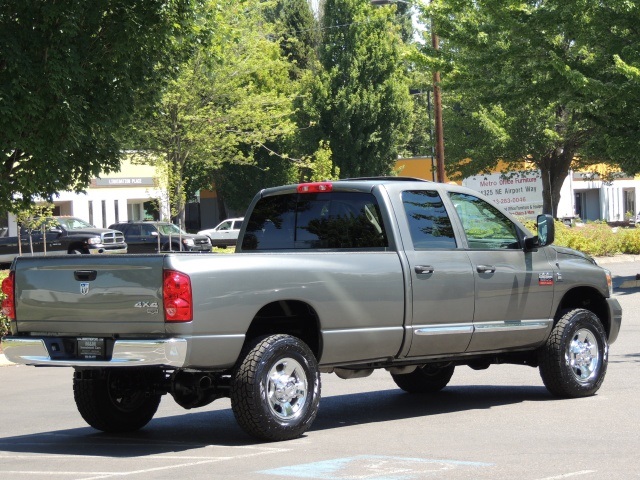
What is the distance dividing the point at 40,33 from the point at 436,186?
911 cm

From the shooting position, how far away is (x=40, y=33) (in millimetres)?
17141

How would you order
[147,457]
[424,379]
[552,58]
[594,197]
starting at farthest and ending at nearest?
1. [594,197]
2. [552,58]
3. [424,379]
4. [147,457]

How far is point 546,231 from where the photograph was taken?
34.0ft

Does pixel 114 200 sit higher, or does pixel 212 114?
pixel 212 114

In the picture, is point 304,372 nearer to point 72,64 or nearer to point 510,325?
point 510,325

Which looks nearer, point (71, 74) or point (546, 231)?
point (546, 231)

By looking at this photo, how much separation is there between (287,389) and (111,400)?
1.70 metres

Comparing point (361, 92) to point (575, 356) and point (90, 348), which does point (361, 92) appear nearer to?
point (575, 356)

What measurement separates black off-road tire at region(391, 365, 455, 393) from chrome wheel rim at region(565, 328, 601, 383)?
1.27m

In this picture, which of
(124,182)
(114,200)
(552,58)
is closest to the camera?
(552,58)

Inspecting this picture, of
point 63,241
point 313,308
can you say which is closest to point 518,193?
point 63,241

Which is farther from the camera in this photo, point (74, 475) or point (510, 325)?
point (510, 325)

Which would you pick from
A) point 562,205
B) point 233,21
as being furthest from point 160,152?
point 562,205

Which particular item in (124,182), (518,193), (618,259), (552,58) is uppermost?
(552,58)
